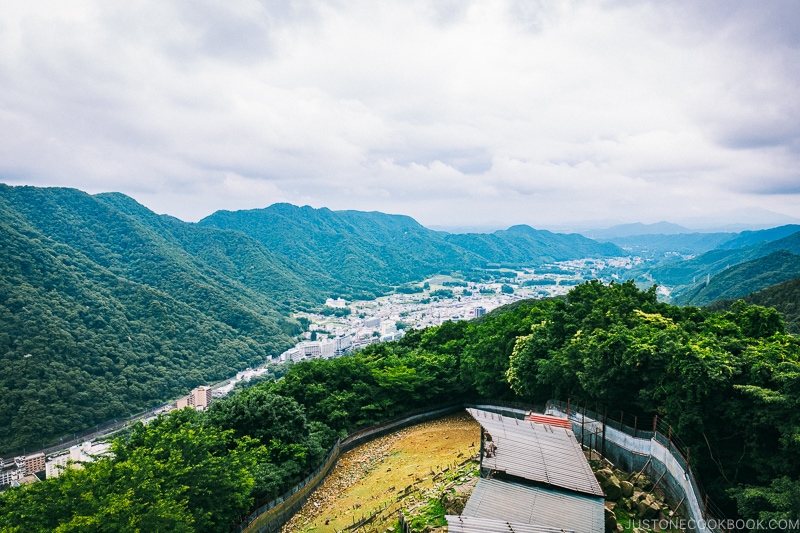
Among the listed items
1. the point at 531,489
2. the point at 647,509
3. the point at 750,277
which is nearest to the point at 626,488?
the point at 647,509

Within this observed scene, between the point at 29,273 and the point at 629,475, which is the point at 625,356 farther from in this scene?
the point at 29,273

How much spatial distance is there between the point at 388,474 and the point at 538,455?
8211mm

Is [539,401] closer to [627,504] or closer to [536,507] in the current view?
[627,504]

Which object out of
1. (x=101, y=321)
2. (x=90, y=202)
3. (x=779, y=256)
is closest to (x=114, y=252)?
(x=90, y=202)

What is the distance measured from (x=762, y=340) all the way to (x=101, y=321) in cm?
6262

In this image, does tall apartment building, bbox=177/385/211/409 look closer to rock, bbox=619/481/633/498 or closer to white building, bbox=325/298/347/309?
rock, bbox=619/481/633/498

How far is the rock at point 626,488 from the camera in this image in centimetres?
1102

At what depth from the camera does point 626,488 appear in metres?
11.1

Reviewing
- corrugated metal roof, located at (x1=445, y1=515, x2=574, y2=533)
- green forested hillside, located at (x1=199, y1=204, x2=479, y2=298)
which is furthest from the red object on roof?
green forested hillside, located at (x1=199, y1=204, x2=479, y2=298)

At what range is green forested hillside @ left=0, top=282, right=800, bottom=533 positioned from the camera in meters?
9.91

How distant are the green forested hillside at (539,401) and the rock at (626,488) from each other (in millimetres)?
1723

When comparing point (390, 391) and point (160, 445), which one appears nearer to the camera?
point (160, 445)

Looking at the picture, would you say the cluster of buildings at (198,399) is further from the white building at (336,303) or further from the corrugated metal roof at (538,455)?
the white building at (336,303)

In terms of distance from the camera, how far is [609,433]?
14531 millimetres
